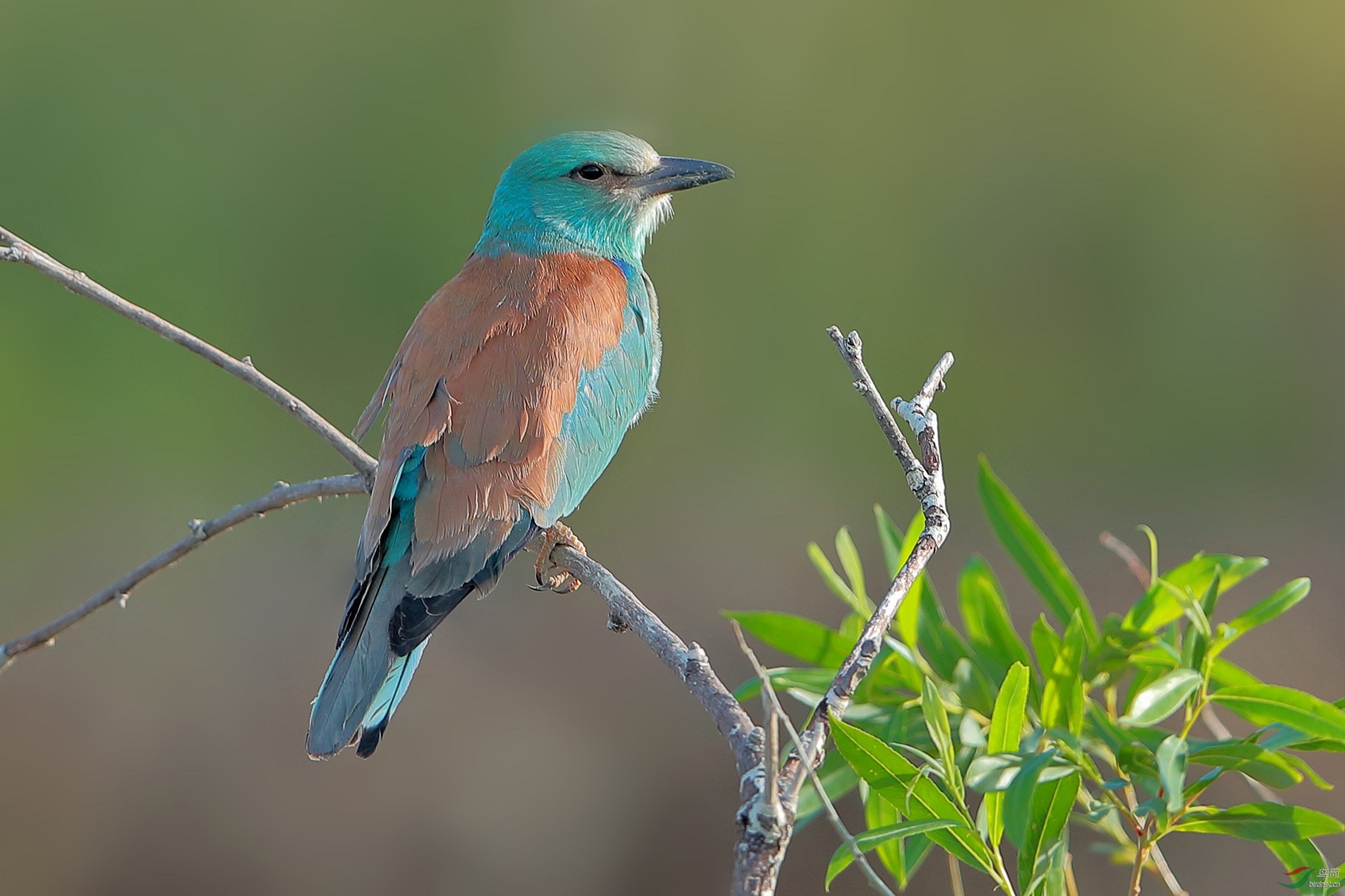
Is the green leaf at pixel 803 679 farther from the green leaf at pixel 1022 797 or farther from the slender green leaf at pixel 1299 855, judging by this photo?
the slender green leaf at pixel 1299 855

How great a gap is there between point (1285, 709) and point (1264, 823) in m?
0.17

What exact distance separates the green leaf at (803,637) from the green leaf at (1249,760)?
2.15ft

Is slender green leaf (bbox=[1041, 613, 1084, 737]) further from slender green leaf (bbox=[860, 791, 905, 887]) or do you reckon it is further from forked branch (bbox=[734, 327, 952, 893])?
forked branch (bbox=[734, 327, 952, 893])

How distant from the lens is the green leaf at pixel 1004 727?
1781 mm

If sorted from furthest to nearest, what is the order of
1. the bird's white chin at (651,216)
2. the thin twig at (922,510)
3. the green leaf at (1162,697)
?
the bird's white chin at (651,216) < the green leaf at (1162,697) < the thin twig at (922,510)

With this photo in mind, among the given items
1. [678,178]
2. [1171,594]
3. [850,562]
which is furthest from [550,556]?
[1171,594]

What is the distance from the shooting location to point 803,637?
Answer: 2.29 metres

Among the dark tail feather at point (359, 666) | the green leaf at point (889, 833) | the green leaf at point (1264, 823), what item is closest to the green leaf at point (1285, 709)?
the green leaf at point (1264, 823)

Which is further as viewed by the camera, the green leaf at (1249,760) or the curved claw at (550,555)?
the curved claw at (550,555)

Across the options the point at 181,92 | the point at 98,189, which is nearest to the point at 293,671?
the point at 98,189

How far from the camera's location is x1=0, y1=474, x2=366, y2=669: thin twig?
237cm

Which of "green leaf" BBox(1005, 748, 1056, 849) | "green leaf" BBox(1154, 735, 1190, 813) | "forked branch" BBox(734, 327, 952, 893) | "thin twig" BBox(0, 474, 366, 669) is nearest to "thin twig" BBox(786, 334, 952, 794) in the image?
"forked branch" BBox(734, 327, 952, 893)

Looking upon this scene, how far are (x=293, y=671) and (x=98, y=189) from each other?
2503 millimetres

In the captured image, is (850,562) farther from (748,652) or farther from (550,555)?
(748,652)
